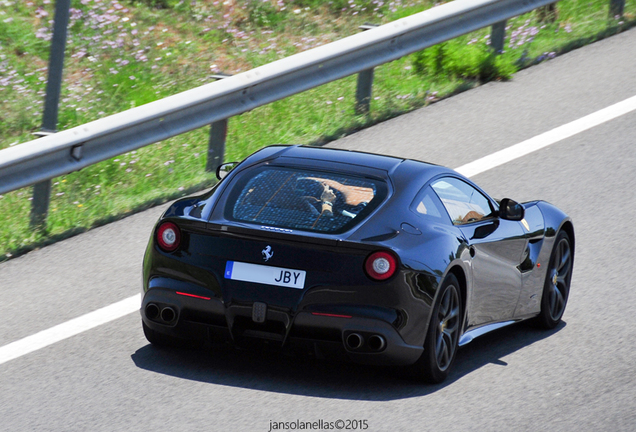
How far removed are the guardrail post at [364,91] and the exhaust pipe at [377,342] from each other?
19.8 ft

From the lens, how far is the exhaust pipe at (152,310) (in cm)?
605

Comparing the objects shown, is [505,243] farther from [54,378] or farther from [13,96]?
[13,96]

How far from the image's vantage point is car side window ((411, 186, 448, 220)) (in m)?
6.16

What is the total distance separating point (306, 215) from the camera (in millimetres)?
5973

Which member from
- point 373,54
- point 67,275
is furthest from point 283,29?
point 67,275

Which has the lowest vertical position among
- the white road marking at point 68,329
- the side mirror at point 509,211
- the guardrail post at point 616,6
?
the white road marking at point 68,329

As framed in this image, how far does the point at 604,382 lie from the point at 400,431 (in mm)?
1497

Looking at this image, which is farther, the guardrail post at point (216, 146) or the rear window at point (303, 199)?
the guardrail post at point (216, 146)

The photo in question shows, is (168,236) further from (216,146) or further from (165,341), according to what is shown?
(216,146)

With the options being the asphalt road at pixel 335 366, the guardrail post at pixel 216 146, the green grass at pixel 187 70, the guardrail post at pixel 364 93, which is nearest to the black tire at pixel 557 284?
the asphalt road at pixel 335 366

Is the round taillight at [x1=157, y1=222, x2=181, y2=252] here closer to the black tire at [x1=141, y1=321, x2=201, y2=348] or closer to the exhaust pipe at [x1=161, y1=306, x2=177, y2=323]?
the exhaust pipe at [x1=161, y1=306, x2=177, y2=323]

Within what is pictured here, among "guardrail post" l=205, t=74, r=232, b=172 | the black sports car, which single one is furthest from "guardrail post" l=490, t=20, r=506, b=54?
the black sports car

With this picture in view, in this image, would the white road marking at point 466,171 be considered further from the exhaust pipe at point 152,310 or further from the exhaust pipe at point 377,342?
the exhaust pipe at point 377,342

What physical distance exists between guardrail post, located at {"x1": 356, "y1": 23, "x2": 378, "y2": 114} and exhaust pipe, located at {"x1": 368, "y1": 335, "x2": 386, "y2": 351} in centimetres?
604
